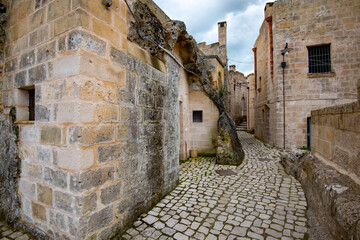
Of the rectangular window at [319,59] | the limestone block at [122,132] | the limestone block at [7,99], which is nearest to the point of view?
the limestone block at [122,132]

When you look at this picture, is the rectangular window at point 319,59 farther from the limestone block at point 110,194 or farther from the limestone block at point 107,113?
the limestone block at point 110,194

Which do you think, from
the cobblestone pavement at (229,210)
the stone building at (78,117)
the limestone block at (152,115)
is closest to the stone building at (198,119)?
the cobblestone pavement at (229,210)

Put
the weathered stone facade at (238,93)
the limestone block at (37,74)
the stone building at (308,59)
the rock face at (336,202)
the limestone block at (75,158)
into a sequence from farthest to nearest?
the weathered stone facade at (238,93)
the stone building at (308,59)
the limestone block at (37,74)
the limestone block at (75,158)
the rock face at (336,202)

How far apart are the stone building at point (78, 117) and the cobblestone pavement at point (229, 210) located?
0.43 meters

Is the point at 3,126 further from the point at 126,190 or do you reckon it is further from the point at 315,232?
the point at 315,232

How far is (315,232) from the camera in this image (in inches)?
95.4

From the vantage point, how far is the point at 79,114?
1891 mm

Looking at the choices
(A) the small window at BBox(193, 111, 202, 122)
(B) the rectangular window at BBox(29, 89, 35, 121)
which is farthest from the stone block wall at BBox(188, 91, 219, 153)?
(B) the rectangular window at BBox(29, 89, 35, 121)

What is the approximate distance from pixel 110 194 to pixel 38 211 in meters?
0.96

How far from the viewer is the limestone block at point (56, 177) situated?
198cm

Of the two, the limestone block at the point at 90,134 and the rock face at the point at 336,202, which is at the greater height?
the limestone block at the point at 90,134

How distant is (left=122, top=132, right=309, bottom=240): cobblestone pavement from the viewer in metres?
2.51

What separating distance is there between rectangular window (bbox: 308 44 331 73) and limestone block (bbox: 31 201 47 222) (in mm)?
10248

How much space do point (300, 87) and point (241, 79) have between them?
15242 mm
